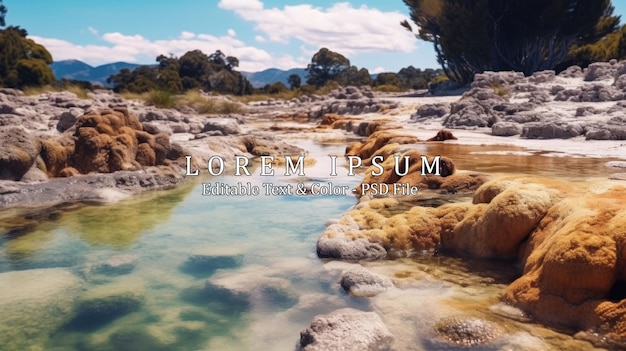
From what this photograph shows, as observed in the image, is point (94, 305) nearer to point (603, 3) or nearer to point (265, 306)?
point (265, 306)

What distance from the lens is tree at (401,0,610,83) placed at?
33188 mm

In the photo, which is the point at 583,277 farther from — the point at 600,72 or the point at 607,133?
A: the point at 600,72

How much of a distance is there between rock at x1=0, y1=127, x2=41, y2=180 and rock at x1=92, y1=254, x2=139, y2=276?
4577 millimetres

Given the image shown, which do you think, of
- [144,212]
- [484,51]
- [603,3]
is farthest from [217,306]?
[603,3]

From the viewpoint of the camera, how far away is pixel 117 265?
18.7 ft

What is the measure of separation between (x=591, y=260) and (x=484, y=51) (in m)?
33.2

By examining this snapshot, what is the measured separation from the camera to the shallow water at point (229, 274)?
3.96 m

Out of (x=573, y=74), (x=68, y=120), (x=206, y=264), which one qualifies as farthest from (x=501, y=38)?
(x=206, y=264)

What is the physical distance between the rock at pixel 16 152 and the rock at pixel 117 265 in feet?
15.0

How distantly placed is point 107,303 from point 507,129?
43.6 ft

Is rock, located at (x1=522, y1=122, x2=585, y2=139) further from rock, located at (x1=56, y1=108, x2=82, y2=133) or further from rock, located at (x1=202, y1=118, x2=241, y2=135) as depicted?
rock, located at (x1=56, y1=108, x2=82, y2=133)

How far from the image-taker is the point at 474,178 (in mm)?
7703

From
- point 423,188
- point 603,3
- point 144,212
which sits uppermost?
point 603,3

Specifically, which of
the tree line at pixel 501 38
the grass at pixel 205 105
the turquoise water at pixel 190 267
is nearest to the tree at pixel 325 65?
the tree line at pixel 501 38
